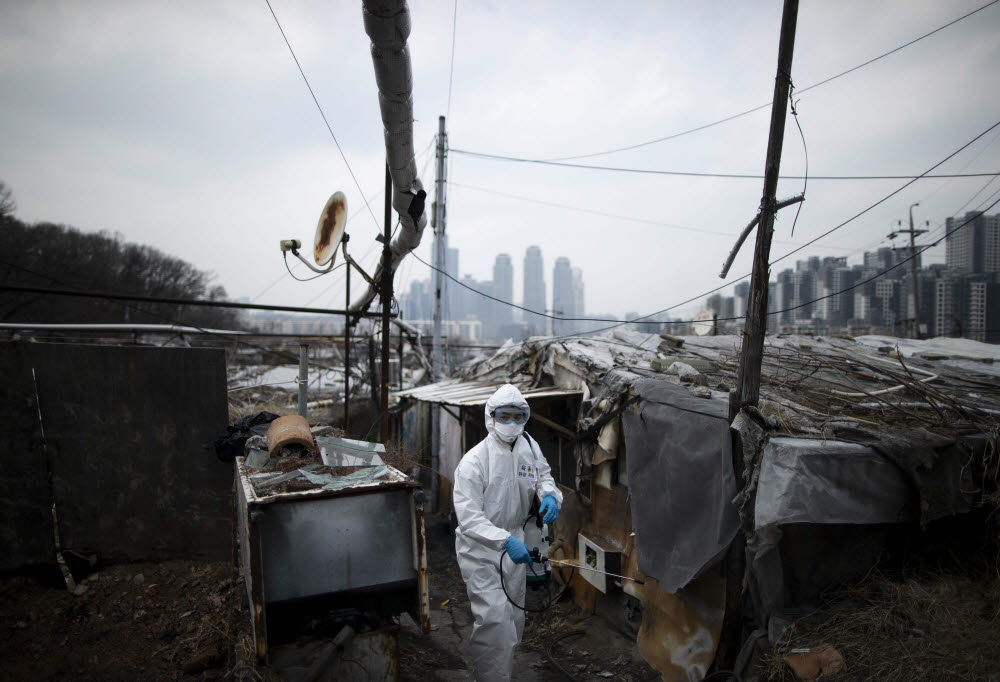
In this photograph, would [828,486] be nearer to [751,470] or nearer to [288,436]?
[751,470]

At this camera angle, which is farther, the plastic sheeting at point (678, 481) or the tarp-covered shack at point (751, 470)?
the plastic sheeting at point (678, 481)

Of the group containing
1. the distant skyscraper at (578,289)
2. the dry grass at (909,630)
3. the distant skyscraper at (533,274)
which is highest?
the distant skyscraper at (533,274)

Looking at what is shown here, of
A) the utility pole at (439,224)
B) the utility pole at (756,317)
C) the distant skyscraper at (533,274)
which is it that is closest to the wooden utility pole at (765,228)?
the utility pole at (756,317)

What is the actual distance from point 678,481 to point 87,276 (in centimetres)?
3988

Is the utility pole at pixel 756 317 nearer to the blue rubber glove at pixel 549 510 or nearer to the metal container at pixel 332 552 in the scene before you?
the blue rubber glove at pixel 549 510

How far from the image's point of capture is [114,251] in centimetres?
4309

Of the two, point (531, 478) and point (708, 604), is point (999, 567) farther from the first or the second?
point (531, 478)

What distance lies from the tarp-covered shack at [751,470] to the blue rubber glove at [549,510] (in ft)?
4.11

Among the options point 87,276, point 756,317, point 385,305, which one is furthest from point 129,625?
point 87,276

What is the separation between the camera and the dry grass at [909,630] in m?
3.15

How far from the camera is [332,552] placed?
3383 mm

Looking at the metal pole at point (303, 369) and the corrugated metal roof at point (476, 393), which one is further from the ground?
the metal pole at point (303, 369)

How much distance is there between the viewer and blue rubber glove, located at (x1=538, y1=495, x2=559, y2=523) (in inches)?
162

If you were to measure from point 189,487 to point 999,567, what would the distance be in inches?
256
